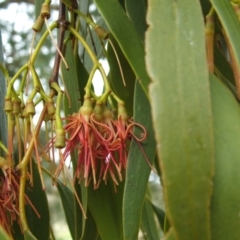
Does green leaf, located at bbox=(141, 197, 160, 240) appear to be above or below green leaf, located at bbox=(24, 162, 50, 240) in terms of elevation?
below

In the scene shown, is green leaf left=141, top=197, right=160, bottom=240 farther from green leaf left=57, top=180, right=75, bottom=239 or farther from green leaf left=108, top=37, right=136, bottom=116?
green leaf left=108, top=37, right=136, bottom=116

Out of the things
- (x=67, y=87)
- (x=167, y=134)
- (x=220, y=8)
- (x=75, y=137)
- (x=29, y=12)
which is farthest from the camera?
(x=29, y=12)

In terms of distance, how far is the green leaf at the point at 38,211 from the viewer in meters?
0.75

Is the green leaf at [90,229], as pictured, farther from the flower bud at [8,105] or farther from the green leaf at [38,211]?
the flower bud at [8,105]

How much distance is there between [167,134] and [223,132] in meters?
0.08

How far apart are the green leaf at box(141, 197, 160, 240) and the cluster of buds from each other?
375 millimetres

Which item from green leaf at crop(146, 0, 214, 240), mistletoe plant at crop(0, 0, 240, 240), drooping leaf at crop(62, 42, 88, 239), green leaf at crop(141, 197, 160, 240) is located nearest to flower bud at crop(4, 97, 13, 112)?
mistletoe plant at crop(0, 0, 240, 240)

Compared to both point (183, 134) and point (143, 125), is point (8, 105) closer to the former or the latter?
point (143, 125)

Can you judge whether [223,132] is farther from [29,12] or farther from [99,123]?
[29,12]

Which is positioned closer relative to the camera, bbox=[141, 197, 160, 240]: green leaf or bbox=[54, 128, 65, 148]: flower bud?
bbox=[54, 128, 65, 148]: flower bud

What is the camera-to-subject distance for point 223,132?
0.48m

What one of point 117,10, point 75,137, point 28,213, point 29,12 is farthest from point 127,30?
point 29,12

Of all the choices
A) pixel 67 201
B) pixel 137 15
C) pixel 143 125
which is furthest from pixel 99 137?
pixel 67 201

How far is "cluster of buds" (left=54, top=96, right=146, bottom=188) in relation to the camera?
1.99 ft
